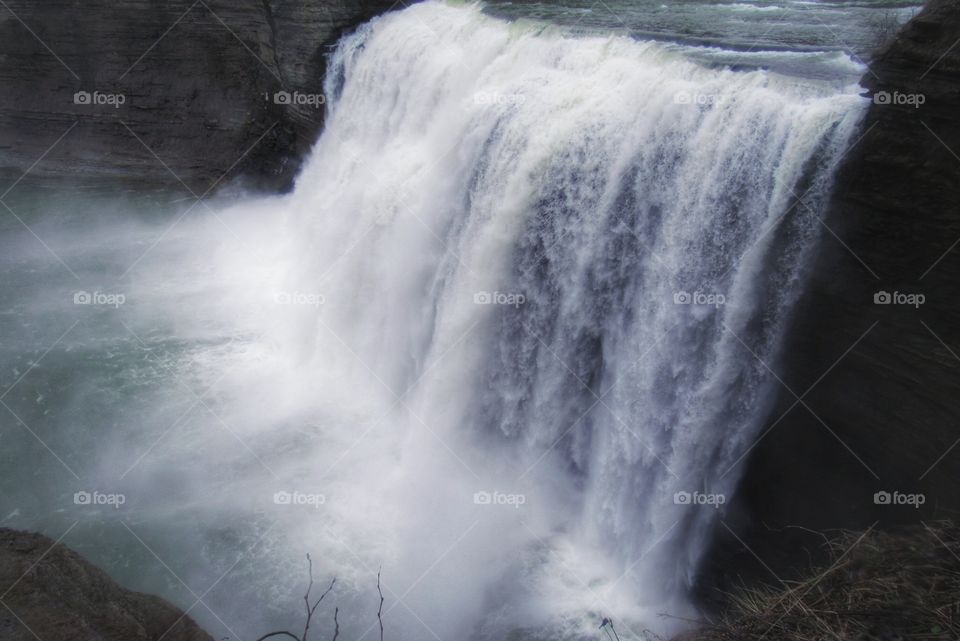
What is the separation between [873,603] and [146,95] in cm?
1913

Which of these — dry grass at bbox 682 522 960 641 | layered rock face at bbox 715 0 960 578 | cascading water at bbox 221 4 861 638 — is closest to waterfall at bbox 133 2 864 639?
cascading water at bbox 221 4 861 638

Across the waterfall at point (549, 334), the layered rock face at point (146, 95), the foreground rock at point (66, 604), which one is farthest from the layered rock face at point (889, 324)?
the layered rock face at point (146, 95)

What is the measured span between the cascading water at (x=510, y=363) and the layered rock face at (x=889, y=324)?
27 centimetres

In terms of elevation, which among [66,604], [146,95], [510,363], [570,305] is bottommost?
[146,95]

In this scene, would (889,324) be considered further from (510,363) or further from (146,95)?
(146,95)

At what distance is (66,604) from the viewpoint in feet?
17.4

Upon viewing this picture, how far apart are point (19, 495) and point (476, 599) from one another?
617 centimetres

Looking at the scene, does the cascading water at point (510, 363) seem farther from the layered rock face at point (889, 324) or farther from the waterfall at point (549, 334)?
the layered rock face at point (889, 324)

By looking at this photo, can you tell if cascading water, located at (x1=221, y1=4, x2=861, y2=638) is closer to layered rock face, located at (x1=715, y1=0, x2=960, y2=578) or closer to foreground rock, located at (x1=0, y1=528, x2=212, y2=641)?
layered rock face, located at (x1=715, y1=0, x2=960, y2=578)

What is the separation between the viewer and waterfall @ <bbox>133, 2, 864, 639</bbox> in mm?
7223

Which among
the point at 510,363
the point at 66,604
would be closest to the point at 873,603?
the point at 66,604

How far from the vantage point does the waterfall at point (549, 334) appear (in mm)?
7223

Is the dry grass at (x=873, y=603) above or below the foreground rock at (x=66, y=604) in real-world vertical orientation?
above

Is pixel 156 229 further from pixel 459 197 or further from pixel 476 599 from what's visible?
pixel 476 599
